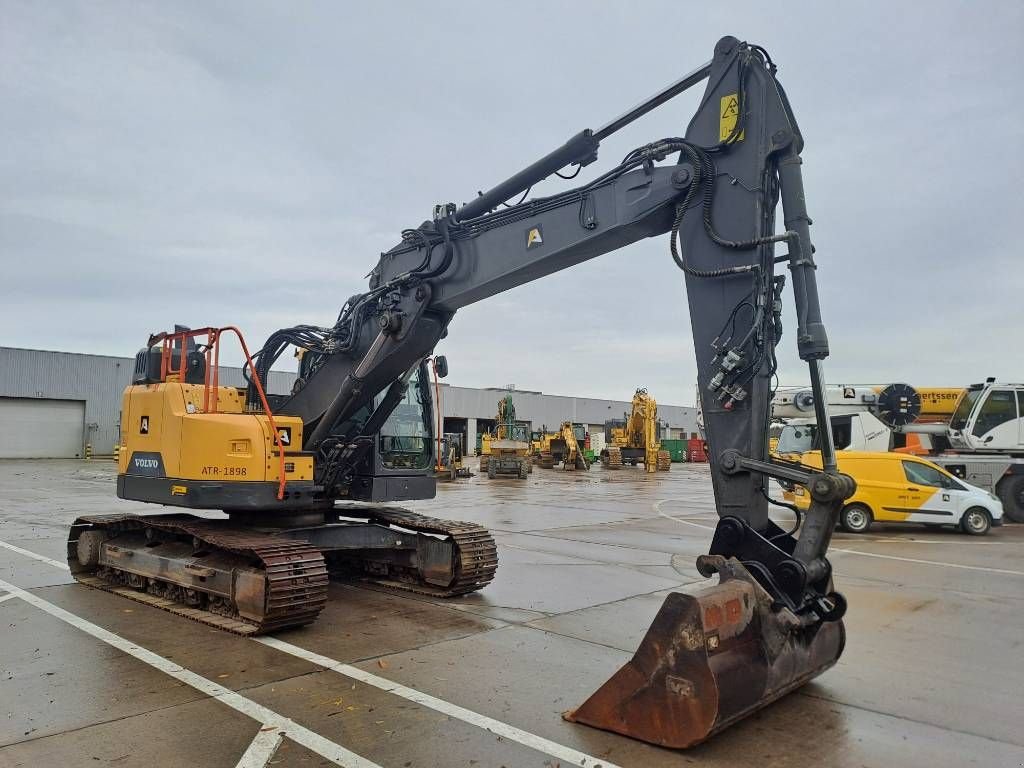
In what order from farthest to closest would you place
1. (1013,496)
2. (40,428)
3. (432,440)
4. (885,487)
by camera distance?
(40,428) → (1013,496) → (885,487) → (432,440)

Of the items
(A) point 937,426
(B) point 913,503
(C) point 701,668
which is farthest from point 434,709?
(A) point 937,426

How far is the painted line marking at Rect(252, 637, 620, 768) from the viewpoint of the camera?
4.18 meters

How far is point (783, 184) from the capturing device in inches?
207

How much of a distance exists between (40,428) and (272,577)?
47.9 meters

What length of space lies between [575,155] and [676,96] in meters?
0.93

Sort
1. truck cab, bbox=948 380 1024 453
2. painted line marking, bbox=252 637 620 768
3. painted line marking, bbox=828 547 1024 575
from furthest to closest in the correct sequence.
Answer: truck cab, bbox=948 380 1024 453 → painted line marking, bbox=828 547 1024 575 → painted line marking, bbox=252 637 620 768

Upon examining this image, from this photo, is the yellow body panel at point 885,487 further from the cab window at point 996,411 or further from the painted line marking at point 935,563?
the cab window at point 996,411

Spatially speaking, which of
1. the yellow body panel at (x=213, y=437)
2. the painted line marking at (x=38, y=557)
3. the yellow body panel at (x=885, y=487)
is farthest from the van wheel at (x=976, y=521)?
the painted line marking at (x=38, y=557)

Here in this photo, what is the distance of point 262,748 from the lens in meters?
4.25

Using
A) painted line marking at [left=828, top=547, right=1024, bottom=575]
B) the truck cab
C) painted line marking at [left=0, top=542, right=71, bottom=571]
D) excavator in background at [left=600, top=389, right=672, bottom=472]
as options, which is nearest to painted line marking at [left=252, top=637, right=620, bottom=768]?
painted line marking at [left=0, top=542, right=71, bottom=571]

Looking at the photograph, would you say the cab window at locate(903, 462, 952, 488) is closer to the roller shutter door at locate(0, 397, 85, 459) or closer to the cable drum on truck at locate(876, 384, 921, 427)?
the cable drum on truck at locate(876, 384, 921, 427)

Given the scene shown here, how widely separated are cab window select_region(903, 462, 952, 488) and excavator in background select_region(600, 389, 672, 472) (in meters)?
26.9

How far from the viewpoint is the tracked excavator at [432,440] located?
465 centimetres

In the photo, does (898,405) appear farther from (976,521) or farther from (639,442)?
(639,442)
